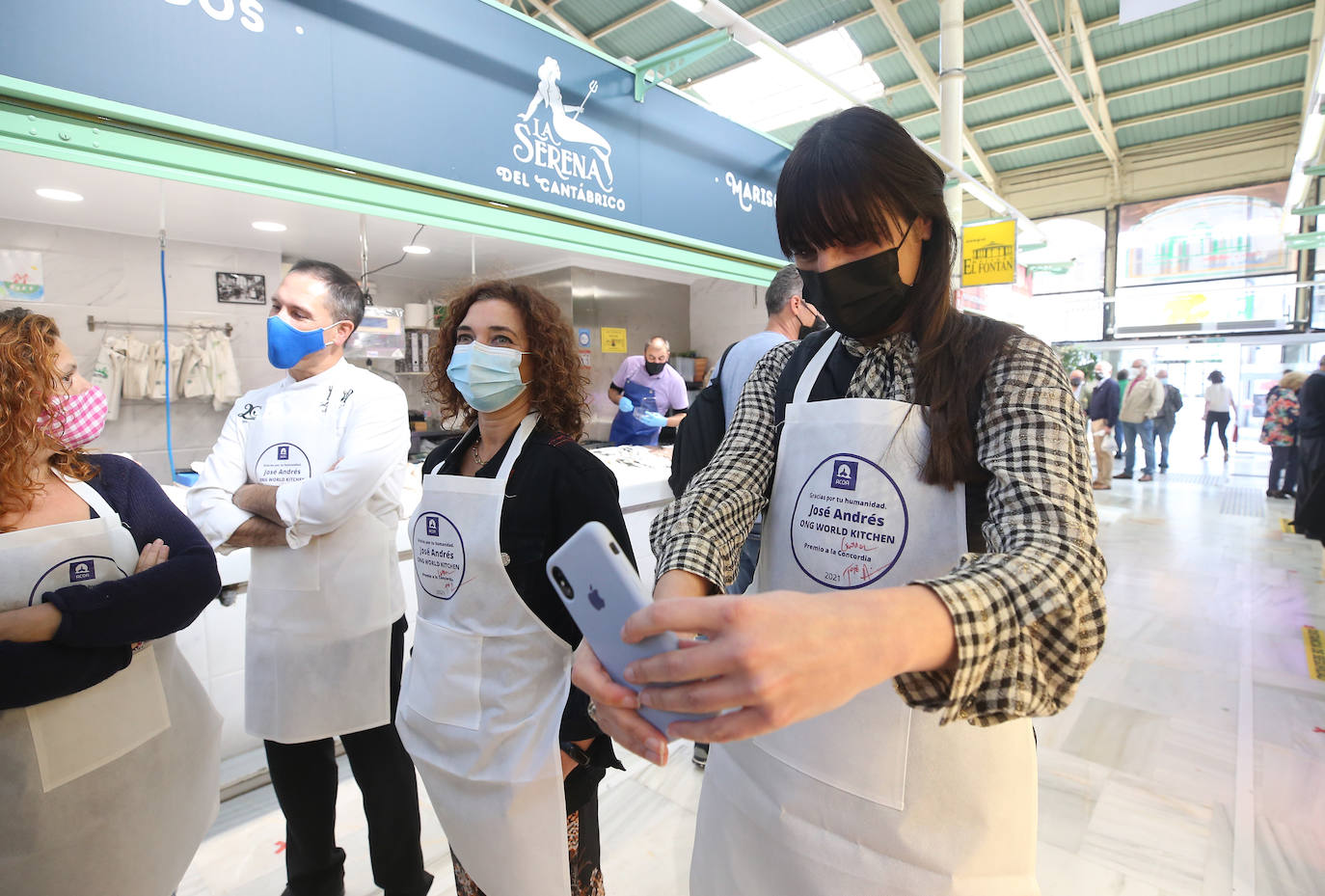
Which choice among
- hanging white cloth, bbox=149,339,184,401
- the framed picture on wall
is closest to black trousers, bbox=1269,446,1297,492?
the framed picture on wall

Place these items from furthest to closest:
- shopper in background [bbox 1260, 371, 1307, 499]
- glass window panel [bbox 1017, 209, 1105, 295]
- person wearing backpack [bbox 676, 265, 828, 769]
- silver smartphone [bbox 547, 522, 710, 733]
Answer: glass window panel [bbox 1017, 209, 1105, 295], shopper in background [bbox 1260, 371, 1307, 499], person wearing backpack [bbox 676, 265, 828, 769], silver smartphone [bbox 547, 522, 710, 733]

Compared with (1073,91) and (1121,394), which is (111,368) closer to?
(1073,91)

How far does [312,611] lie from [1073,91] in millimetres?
11114

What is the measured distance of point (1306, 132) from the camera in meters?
4.13

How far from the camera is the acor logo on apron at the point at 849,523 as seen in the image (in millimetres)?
910

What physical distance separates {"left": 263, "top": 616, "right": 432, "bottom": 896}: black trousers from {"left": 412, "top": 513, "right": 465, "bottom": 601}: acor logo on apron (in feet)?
2.17

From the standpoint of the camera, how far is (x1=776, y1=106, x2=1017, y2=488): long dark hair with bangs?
33.7 inches

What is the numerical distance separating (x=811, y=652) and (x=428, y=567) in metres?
1.29

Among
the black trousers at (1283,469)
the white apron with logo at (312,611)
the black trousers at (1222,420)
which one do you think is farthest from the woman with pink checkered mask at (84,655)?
the black trousers at (1222,420)

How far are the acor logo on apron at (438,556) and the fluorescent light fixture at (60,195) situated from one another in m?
4.46

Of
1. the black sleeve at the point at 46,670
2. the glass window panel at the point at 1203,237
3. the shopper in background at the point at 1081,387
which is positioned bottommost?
the black sleeve at the point at 46,670

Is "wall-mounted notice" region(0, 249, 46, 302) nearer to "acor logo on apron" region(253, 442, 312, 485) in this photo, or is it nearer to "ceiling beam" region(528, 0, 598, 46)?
"acor logo on apron" region(253, 442, 312, 485)

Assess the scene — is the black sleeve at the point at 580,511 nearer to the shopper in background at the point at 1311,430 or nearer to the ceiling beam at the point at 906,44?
the shopper in background at the point at 1311,430

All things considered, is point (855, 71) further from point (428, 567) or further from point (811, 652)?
point (811, 652)
